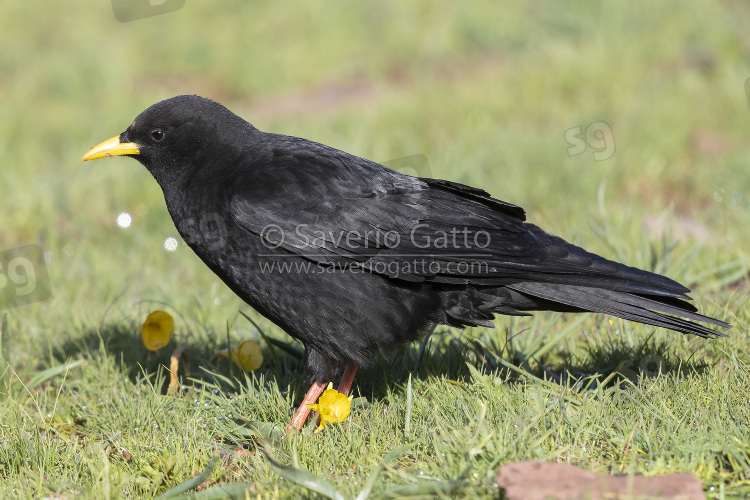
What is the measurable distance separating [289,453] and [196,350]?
1.68m

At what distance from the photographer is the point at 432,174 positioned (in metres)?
7.67

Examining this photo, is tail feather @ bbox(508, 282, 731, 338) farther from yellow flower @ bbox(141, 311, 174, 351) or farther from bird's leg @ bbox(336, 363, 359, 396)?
yellow flower @ bbox(141, 311, 174, 351)

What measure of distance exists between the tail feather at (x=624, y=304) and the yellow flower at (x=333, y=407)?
1107 millimetres

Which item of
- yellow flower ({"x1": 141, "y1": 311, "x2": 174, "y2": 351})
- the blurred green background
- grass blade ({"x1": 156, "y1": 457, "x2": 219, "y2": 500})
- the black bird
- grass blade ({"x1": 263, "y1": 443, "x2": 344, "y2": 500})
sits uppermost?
the blurred green background

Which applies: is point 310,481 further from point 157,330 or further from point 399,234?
point 157,330

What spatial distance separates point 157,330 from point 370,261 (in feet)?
4.76

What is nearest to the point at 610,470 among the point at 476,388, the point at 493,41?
the point at 476,388

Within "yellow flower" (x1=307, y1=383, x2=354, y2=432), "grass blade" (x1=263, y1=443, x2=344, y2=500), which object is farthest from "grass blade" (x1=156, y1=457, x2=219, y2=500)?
"yellow flower" (x1=307, y1=383, x2=354, y2=432)

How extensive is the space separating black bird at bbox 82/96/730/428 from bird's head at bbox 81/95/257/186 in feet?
0.45

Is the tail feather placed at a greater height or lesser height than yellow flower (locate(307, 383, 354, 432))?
greater

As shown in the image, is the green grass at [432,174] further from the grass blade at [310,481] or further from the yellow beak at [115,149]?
the yellow beak at [115,149]

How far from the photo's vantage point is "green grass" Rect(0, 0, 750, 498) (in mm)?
3469

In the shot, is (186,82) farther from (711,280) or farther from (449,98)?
(711,280)

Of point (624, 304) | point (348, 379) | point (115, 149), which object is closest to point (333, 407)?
point (348, 379)
